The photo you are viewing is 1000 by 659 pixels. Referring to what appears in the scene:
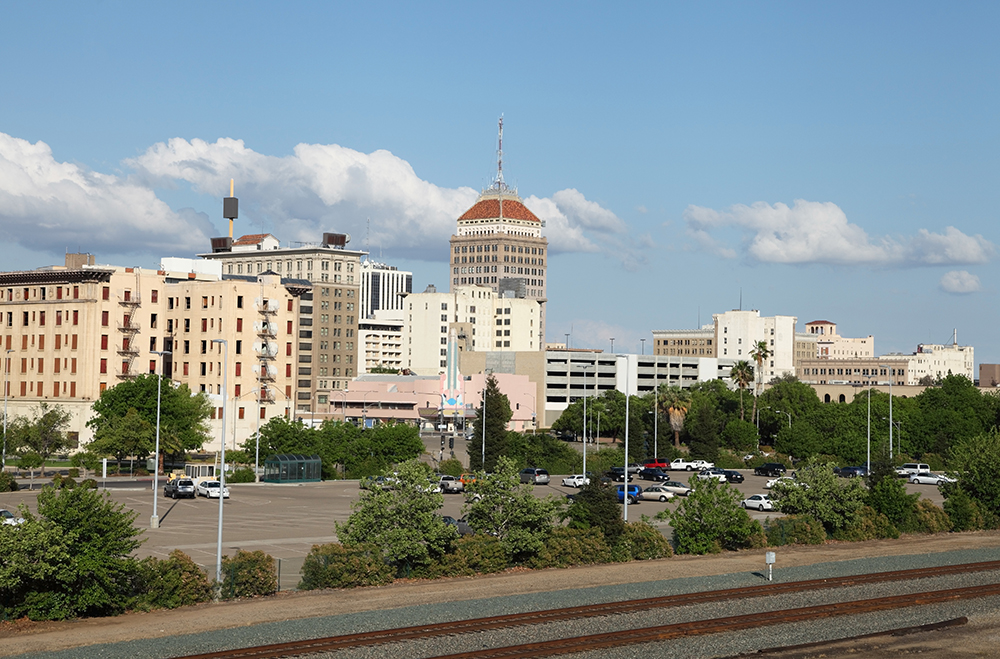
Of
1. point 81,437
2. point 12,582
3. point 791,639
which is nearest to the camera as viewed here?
point 791,639

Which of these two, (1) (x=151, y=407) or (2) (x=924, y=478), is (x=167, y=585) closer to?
(1) (x=151, y=407)

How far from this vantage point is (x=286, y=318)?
142000 mm

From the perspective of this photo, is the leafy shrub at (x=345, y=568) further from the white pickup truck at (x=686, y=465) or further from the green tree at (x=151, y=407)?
the white pickup truck at (x=686, y=465)

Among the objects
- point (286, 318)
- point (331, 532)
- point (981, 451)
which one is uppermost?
point (286, 318)

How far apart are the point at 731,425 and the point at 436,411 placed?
6860 centimetres

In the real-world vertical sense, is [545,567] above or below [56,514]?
below

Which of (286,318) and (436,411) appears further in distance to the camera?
(436,411)

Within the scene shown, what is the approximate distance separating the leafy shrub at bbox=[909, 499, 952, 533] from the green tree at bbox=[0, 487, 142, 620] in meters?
43.0

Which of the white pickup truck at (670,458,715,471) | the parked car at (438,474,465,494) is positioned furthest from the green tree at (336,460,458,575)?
the white pickup truck at (670,458,715,471)

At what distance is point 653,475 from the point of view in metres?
103

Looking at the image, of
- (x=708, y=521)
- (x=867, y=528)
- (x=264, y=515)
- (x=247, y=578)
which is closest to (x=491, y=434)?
(x=264, y=515)

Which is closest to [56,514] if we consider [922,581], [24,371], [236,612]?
[236,612]

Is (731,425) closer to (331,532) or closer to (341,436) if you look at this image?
(341,436)

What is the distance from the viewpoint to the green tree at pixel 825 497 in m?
56.7
